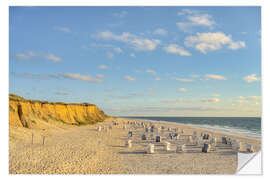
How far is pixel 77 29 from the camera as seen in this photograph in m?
10.1

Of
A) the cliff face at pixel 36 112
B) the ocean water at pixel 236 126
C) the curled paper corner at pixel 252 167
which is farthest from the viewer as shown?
the ocean water at pixel 236 126

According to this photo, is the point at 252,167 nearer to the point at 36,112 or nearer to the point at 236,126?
the point at 36,112

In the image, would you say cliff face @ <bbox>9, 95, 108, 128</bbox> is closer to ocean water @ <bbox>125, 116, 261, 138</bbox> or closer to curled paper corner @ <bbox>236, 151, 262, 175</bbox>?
curled paper corner @ <bbox>236, 151, 262, 175</bbox>

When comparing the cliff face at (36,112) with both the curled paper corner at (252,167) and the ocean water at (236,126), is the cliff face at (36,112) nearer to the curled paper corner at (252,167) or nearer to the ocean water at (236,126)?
the curled paper corner at (252,167)

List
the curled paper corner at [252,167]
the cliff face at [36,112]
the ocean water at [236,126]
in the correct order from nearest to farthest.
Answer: the curled paper corner at [252,167] < the cliff face at [36,112] < the ocean water at [236,126]

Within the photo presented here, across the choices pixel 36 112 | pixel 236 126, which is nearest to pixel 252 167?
pixel 36 112

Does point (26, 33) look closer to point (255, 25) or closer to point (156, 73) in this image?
point (156, 73)

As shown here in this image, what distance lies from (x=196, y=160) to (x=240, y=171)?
7.97 feet

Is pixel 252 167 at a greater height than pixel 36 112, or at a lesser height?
lesser

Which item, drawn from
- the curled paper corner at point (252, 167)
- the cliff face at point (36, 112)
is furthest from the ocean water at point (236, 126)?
the cliff face at point (36, 112)

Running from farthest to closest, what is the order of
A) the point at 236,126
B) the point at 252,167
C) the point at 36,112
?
the point at 236,126, the point at 36,112, the point at 252,167

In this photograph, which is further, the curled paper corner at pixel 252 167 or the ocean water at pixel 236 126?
the ocean water at pixel 236 126

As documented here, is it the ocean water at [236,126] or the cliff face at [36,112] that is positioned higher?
the cliff face at [36,112]
